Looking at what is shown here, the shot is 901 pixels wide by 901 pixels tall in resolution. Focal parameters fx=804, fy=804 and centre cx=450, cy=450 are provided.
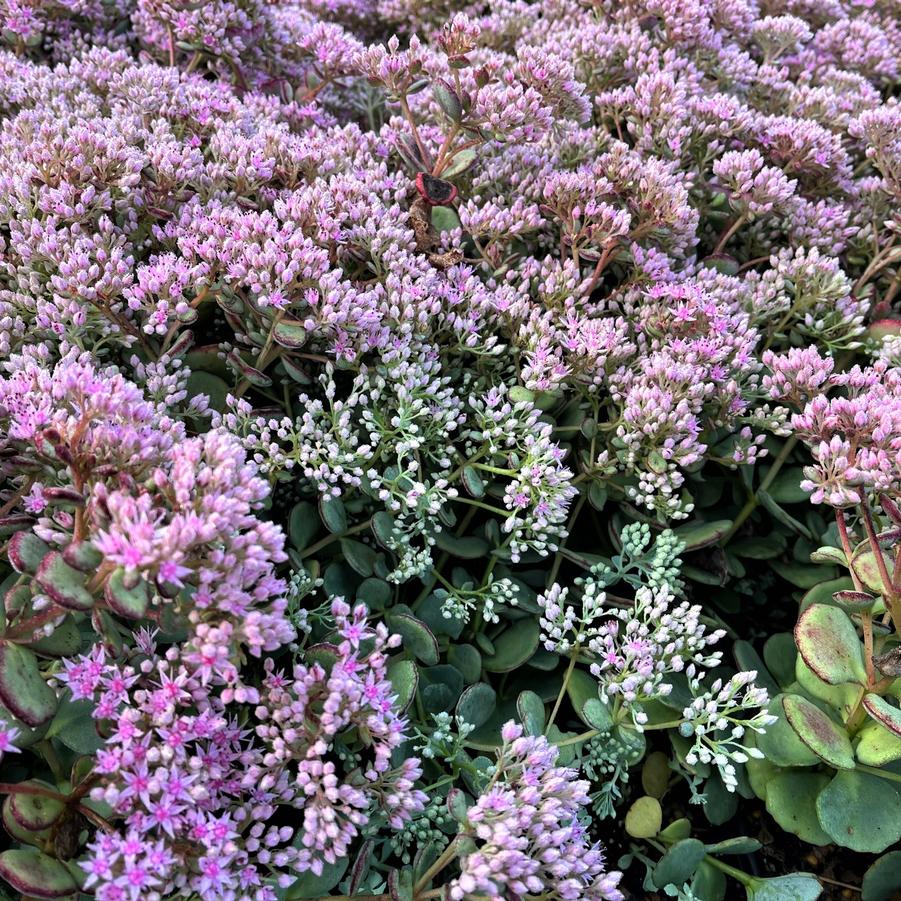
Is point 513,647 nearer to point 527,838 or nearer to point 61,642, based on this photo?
point 527,838

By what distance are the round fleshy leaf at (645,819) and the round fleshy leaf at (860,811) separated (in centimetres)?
39

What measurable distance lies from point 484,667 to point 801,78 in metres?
3.23

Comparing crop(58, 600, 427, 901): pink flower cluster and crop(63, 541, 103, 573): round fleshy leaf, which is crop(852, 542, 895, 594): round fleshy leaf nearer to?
crop(58, 600, 427, 901): pink flower cluster

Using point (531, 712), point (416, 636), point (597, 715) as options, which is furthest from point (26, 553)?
point (597, 715)

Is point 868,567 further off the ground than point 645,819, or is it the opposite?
point 868,567

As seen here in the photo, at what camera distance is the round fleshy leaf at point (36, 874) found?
133 cm

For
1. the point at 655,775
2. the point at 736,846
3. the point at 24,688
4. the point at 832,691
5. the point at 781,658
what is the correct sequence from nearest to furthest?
the point at 24,688
the point at 736,846
the point at 832,691
the point at 655,775
the point at 781,658

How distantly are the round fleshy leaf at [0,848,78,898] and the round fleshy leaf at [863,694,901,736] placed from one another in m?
1.66

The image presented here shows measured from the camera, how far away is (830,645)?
1.97m

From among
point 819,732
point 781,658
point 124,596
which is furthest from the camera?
point 781,658

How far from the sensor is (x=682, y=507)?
7.83ft

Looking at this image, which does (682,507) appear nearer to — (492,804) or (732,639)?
(732,639)

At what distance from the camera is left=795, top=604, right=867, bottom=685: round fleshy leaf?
193 cm

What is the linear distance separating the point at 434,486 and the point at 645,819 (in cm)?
100
